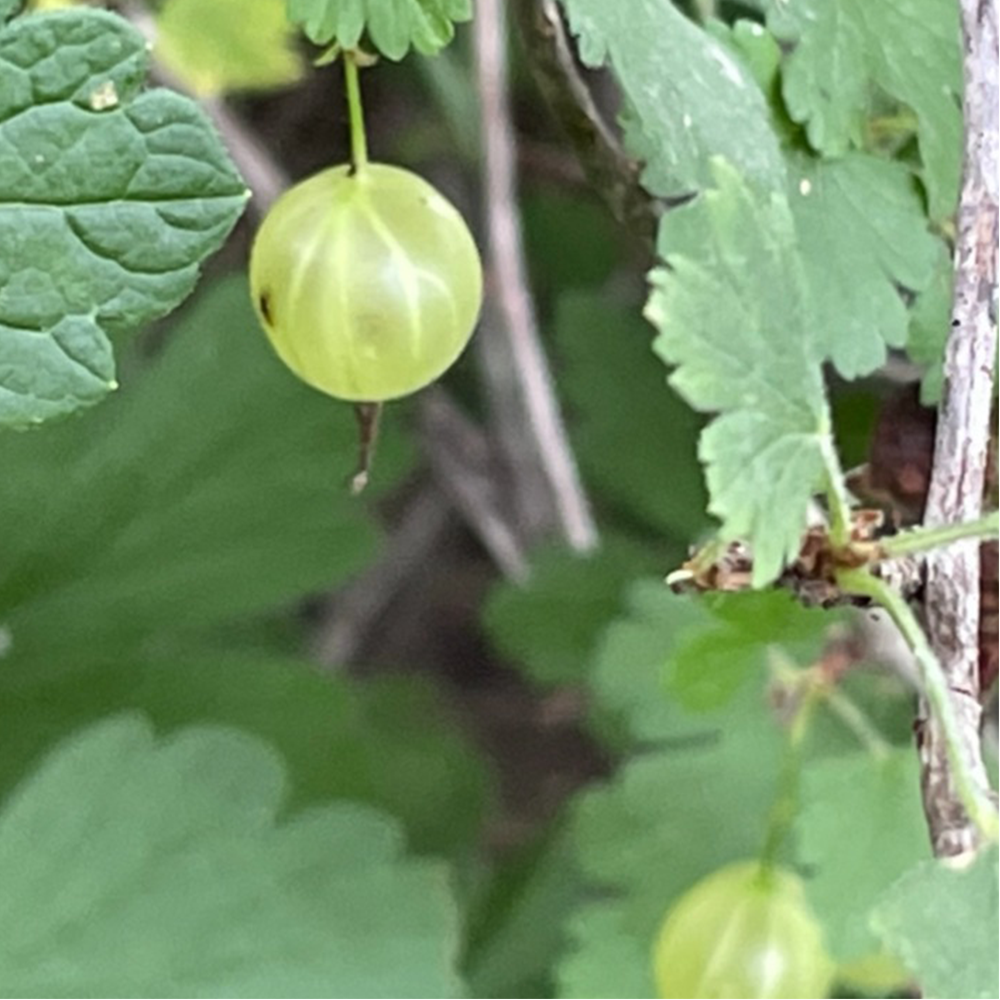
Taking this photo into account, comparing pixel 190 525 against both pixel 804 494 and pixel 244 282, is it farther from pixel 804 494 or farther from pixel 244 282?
pixel 804 494

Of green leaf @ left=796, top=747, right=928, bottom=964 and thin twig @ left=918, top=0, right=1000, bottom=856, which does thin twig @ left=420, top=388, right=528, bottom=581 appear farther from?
thin twig @ left=918, top=0, right=1000, bottom=856

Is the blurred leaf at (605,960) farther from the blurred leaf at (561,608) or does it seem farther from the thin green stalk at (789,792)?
the blurred leaf at (561,608)

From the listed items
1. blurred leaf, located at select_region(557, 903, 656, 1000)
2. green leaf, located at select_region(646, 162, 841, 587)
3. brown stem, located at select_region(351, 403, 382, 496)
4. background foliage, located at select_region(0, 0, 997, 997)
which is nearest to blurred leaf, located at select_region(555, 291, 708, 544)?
background foliage, located at select_region(0, 0, 997, 997)

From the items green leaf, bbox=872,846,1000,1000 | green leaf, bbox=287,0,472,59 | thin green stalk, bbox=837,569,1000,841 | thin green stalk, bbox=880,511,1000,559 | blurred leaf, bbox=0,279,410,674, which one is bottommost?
blurred leaf, bbox=0,279,410,674

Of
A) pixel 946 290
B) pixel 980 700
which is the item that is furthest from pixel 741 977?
pixel 946 290

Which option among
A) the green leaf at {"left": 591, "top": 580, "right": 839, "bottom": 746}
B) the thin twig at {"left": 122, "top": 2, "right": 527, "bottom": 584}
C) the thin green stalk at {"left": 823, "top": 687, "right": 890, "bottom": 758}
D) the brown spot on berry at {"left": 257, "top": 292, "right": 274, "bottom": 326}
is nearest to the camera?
the brown spot on berry at {"left": 257, "top": 292, "right": 274, "bottom": 326}

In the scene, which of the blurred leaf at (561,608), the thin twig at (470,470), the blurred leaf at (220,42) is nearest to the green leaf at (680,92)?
the blurred leaf at (220,42)

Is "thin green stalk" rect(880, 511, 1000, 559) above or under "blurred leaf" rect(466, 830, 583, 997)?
above
